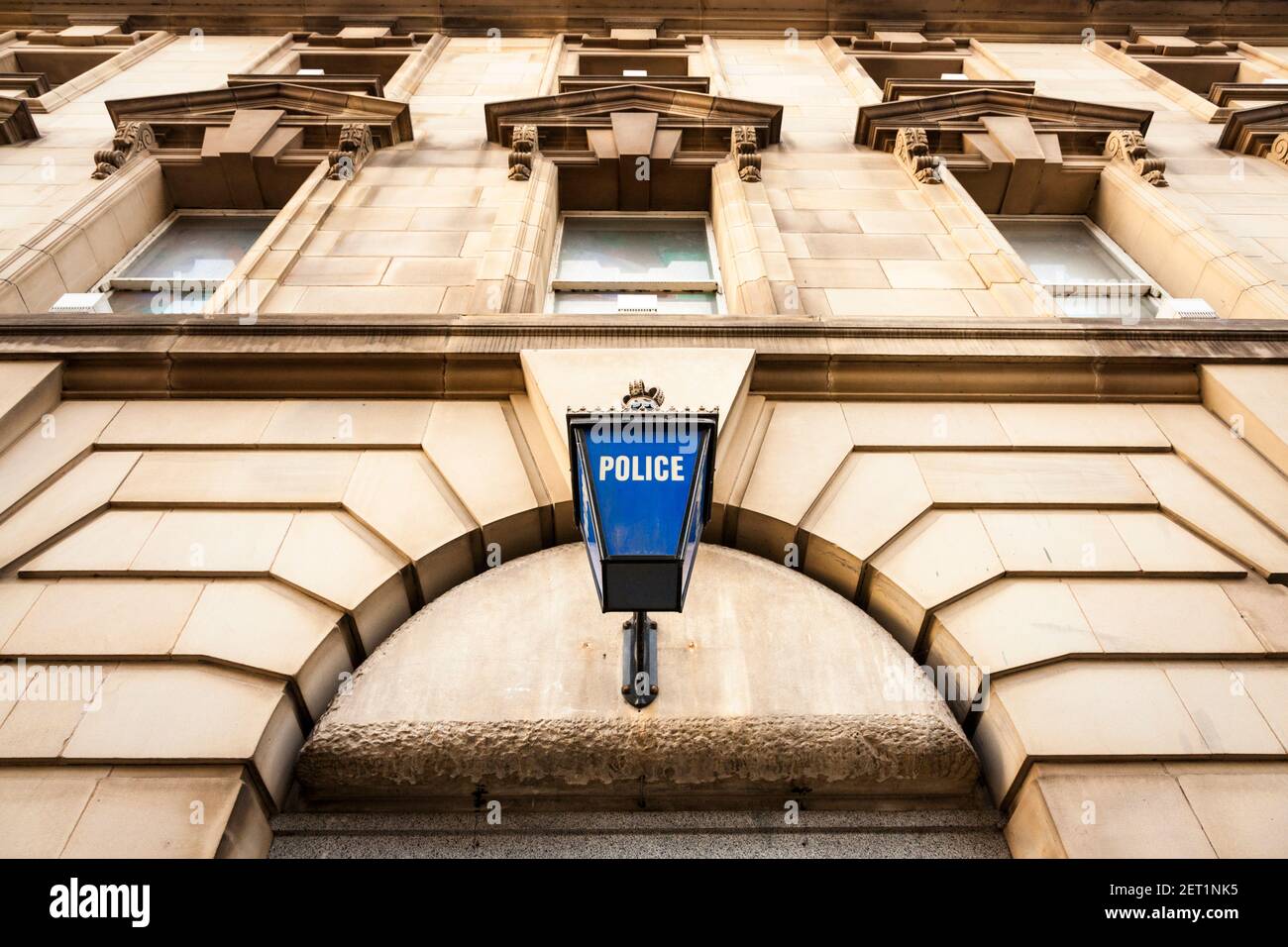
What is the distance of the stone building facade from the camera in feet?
11.9

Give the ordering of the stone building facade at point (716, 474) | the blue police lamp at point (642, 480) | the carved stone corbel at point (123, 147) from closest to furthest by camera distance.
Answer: the blue police lamp at point (642, 480) → the stone building facade at point (716, 474) → the carved stone corbel at point (123, 147)

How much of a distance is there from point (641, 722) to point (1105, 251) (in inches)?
324

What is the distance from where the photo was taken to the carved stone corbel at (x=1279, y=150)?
8.96m

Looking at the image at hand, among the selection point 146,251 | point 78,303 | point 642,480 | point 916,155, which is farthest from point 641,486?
point 146,251

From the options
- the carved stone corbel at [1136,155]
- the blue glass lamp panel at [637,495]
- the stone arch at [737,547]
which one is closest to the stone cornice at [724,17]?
the carved stone corbel at [1136,155]

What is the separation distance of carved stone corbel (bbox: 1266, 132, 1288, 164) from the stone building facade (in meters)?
0.12

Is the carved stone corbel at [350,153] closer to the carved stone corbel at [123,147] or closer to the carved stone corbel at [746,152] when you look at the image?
the carved stone corbel at [123,147]

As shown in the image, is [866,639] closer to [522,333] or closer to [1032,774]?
[1032,774]

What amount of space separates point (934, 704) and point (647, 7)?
14.6 m

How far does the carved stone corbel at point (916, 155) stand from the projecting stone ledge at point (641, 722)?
6.22 meters

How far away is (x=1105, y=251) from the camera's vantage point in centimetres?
827

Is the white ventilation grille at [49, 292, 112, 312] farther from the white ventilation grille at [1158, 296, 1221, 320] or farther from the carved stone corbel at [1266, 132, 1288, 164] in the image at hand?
the carved stone corbel at [1266, 132, 1288, 164]

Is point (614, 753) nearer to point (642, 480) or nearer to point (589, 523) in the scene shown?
point (589, 523)
